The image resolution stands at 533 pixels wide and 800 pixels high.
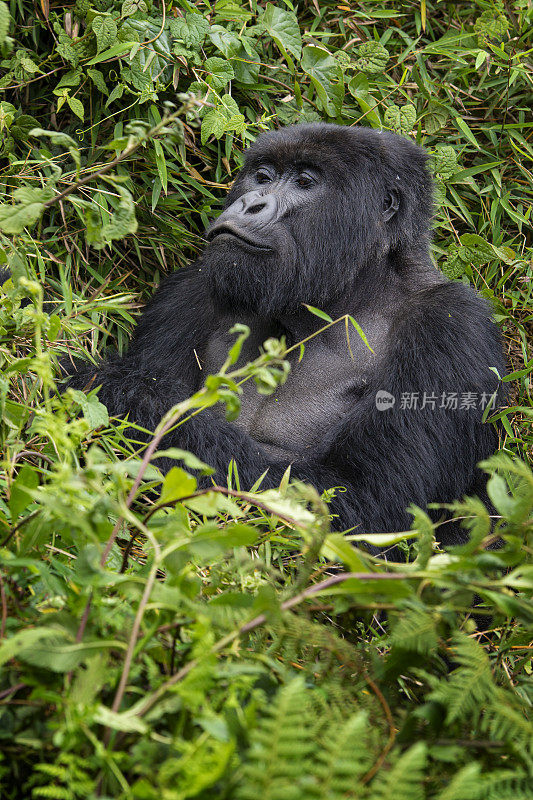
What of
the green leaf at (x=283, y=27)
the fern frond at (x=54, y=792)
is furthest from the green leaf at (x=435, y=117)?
the fern frond at (x=54, y=792)

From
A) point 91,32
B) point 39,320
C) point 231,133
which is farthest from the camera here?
point 231,133

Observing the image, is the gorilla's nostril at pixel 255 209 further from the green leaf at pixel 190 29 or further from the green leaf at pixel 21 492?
the green leaf at pixel 21 492

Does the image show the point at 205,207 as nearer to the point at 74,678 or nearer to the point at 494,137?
the point at 494,137

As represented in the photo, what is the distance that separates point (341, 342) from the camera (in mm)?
3180

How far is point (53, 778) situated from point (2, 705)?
0.12 meters

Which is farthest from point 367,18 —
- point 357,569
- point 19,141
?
point 357,569

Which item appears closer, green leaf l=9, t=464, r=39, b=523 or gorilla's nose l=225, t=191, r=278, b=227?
green leaf l=9, t=464, r=39, b=523

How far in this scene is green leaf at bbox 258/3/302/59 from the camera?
3.78 metres

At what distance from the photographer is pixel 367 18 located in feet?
14.0

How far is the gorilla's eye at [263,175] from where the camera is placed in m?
3.25

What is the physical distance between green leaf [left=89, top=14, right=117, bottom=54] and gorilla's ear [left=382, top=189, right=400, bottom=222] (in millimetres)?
1342

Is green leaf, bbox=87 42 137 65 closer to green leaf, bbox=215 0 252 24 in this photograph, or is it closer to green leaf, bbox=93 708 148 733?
green leaf, bbox=215 0 252 24

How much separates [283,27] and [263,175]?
1002mm

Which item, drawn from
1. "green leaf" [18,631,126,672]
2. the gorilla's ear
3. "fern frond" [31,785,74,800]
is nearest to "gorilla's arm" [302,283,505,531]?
the gorilla's ear
